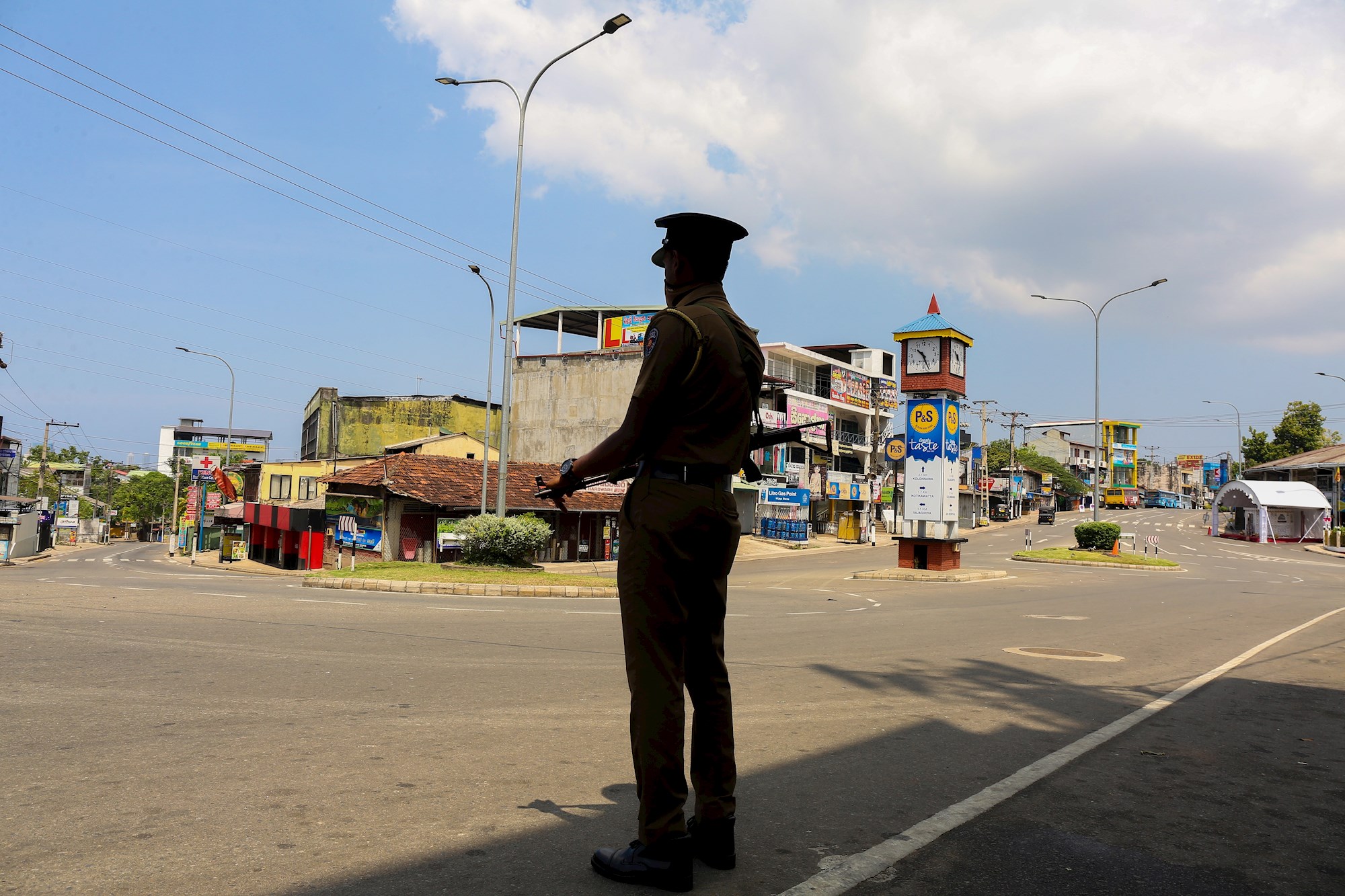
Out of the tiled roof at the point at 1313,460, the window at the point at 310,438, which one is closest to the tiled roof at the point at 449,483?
the window at the point at 310,438

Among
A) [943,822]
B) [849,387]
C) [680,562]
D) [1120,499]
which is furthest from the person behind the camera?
[1120,499]

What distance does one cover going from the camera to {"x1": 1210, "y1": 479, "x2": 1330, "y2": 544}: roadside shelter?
5528 centimetres

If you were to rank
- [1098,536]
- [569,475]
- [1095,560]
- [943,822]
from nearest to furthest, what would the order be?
1. [569,475]
2. [943,822]
3. [1095,560]
4. [1098,536]

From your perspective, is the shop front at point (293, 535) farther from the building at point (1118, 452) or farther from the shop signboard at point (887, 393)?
the building at point (1118, 452)

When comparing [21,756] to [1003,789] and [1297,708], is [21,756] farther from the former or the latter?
[1297,708]

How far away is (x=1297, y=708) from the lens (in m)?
6.27

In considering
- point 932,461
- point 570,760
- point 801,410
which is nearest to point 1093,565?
→ point 932,461

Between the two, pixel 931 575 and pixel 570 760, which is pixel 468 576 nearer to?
pixel 931 575

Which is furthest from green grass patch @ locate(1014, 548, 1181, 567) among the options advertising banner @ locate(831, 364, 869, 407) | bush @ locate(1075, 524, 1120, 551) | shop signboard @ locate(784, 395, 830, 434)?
advertising banner @ locate(831, 364, 869, 407)

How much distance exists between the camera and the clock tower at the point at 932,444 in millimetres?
25875

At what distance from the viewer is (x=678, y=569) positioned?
115 inches

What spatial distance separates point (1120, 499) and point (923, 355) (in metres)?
93.4

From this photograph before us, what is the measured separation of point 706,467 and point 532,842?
141 centimetres

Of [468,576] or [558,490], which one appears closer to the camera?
[558,490]
